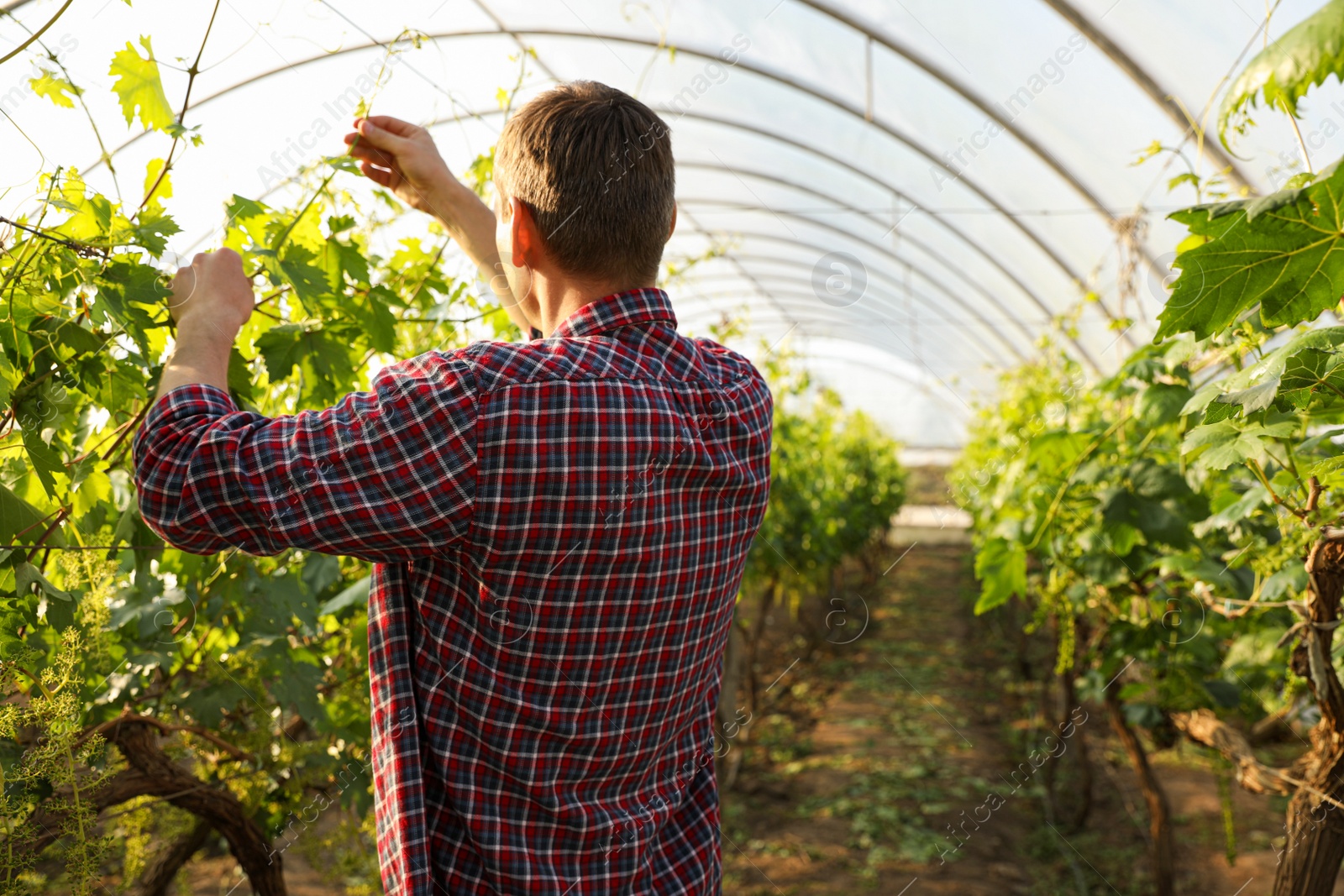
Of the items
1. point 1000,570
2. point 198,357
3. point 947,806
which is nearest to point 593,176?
point 198,357

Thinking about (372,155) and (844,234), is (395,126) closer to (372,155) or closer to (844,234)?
(372,155)

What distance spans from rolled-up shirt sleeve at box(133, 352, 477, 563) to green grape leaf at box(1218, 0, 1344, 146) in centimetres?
86

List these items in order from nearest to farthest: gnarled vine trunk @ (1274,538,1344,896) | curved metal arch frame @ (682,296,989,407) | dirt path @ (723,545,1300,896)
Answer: gnarled vine trunk @ (1274,538,1344,896) → dirt path @ (723,545,1300,896) → curved metal arch frame @ (682,296,989,407)

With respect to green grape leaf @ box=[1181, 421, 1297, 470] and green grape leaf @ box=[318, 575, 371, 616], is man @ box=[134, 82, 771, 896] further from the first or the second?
green grape leaf @ box=[318, 575, 371, 616]

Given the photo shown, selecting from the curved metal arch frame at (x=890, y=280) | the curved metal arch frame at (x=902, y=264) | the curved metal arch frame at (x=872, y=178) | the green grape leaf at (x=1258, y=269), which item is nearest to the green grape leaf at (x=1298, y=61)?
the green grape leaf at (x=1258, y=269)

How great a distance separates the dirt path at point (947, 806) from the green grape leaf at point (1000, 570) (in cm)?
182

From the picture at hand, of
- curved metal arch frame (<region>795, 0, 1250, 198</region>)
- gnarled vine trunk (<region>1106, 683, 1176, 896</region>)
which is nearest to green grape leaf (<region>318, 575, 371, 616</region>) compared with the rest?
gnarled vine trunk (<region>1106, 683, 1176, 896</region>)

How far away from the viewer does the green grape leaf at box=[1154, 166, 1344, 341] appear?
1.08 metres

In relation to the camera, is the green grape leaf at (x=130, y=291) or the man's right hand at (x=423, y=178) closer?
the green grape leaf at (x=130, y=291)

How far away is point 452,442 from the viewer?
1.00m

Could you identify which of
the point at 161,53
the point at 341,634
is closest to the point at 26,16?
the point at 161,53

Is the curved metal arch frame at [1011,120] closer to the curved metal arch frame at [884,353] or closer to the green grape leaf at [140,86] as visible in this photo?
the green grape leaf at [140,86]

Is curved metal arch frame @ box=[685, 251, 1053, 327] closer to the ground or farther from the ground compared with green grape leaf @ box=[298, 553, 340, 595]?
farther from the ground

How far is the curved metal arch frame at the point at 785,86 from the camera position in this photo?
4621 millimetres
